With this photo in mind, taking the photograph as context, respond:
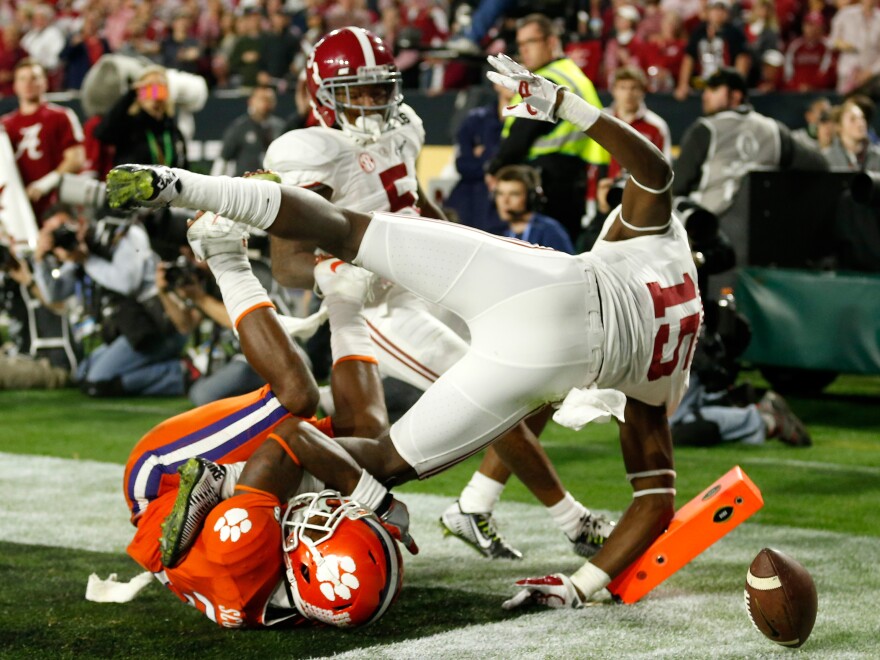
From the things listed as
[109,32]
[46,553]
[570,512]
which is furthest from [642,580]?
[109,32]

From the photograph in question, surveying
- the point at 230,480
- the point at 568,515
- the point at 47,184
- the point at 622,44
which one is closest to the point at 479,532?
the point at 568,515

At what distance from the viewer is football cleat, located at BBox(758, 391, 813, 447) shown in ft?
21.1

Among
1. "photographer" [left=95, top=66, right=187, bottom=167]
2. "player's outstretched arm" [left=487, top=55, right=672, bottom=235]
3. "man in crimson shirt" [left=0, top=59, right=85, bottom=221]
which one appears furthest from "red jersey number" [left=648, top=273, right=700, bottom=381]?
"man in crimson shirt" [left=0, top=59, right=85, bottom=221]

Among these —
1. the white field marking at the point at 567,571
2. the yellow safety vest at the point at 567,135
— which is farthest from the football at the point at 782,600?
the yellow safety vest at the point at 567,135

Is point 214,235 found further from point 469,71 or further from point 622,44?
point 622,44

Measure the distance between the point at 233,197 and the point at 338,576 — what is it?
2.99ft

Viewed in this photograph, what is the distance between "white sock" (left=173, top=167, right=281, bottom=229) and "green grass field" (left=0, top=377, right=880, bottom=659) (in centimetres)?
102

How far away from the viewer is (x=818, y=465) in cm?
598

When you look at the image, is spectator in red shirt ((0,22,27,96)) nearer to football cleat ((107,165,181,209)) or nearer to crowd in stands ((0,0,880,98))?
crowd in stands ((0,0,880,98))

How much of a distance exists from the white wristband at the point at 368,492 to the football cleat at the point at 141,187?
34.1 inches

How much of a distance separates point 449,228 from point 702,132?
4826 mm

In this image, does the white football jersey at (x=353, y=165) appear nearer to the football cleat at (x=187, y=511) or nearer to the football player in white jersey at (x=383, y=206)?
the football player in white jersey at (x=383, y=206)

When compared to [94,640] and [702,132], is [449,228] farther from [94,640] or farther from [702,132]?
[702,132]

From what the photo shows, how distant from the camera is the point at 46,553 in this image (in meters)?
4.36
